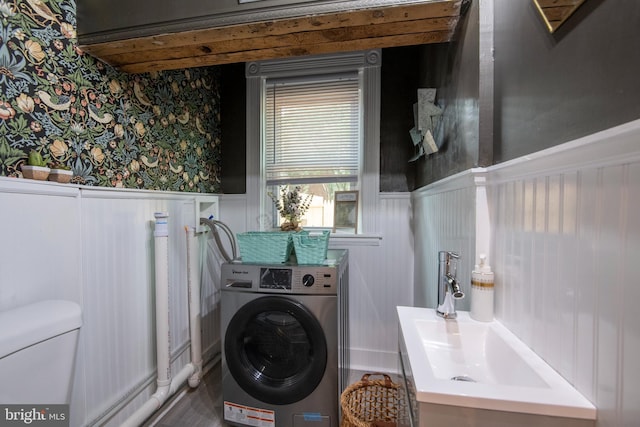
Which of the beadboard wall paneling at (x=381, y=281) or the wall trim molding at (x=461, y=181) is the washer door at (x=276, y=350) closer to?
the beadboard wall paneling at (x=381, y=281)

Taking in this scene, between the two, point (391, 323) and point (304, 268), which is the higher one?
point (304, 268)

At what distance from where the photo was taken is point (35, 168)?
3.31 feet

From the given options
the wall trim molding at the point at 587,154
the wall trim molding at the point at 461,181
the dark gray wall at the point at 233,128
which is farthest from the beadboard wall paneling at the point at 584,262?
the dark gray wall at the point at 233,128

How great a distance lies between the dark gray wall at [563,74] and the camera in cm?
46

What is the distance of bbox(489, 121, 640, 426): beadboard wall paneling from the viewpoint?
1.45ft

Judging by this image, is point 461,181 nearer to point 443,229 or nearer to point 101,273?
point 443,229

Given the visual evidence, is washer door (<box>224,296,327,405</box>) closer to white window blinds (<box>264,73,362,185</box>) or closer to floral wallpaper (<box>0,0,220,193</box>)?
floral wallpaper (<box>0,0,220,193</box>)

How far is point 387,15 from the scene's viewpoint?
43.4 inches

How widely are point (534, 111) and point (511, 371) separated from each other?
26.8 inches

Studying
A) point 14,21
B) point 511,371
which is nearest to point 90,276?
point 14,21

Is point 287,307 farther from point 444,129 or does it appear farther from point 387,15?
point 387,15

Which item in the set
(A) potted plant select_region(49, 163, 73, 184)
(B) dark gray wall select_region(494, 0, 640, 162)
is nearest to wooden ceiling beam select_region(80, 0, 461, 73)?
(B) dark gray wall select_region(494, 0, 640, 162)

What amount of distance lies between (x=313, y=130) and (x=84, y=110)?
1.45 metres

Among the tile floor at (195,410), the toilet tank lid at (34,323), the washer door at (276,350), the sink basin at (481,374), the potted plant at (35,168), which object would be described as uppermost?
the potted plant at (35,168)
